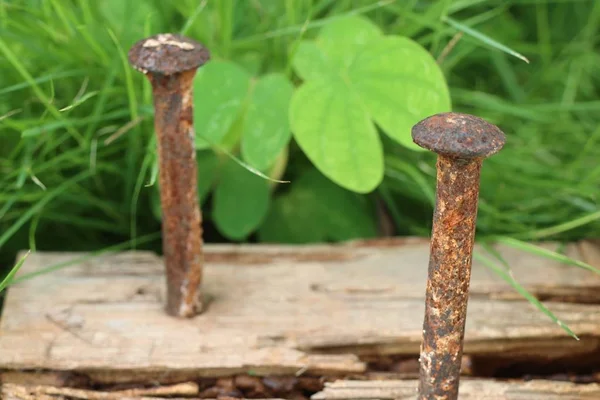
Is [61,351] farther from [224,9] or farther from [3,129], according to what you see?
[224,9]

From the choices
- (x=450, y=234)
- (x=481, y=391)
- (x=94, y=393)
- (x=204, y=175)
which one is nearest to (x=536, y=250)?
(x=481, y=391)

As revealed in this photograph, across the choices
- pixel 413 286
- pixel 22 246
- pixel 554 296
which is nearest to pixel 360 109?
pixel 413 286

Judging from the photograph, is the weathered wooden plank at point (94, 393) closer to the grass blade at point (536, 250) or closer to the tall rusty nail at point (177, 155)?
the tall rusty nail at point (177, 155)

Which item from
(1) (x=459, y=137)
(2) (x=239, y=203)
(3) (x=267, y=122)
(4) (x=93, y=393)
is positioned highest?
(1) (x=459, y=137)

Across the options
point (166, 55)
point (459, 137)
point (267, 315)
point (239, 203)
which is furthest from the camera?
point (239, 203)

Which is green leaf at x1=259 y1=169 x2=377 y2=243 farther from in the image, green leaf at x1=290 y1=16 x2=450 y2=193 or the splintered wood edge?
the splintered wood edge

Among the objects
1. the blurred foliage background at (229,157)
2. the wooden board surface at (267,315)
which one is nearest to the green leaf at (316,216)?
the blurred foliage background at (229,157)

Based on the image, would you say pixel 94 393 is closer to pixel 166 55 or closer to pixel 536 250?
pixel 166 55
